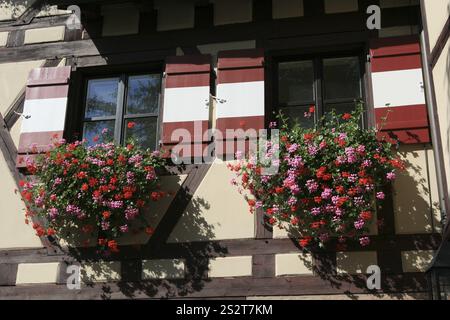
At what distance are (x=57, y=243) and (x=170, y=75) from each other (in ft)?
6.49

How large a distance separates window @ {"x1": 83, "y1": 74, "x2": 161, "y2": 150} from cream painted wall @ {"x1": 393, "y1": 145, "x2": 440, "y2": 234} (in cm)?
244

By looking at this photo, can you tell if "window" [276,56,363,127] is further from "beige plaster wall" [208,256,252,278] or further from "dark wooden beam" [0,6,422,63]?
"beige plaster wall" [208,256,252,278]

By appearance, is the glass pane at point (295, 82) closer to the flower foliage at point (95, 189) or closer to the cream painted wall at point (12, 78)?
the flower foliage at point (95, 189)

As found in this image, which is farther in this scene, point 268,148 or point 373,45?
point 373,45

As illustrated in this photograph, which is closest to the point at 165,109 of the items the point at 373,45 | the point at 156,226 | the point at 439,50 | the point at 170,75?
the point at 170,75

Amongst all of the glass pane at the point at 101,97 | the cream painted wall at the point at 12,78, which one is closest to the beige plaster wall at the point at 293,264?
the glass pane at the point at 101,97

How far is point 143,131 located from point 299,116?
1.58 m

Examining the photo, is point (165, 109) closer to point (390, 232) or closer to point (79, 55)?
point (79, 55)

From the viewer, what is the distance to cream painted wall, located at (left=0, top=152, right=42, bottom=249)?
22.1ft

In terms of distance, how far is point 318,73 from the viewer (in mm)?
7027

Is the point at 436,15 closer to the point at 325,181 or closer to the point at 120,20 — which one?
the point at 325,181

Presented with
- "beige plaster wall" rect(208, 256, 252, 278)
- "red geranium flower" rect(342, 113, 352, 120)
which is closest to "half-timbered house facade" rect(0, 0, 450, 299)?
"beige plaster wall" rect(208, 256, 252, 278)
